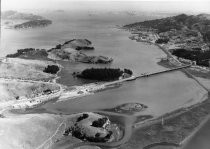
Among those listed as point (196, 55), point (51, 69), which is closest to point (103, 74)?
point (51, 69)

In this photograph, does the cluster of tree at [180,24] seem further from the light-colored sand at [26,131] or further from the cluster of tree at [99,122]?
the light-colored sand at [26,131]

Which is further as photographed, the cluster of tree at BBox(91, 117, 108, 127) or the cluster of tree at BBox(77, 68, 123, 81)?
the cluster of tree at BBox(77, 68, 123, 81)

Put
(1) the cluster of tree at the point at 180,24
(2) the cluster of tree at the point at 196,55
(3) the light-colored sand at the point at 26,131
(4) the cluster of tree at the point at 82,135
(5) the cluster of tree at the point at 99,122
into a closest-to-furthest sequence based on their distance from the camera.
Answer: (3) the light-colored sand at the point at 26,131 → (4) the cluster of tree at the point at 82,135 → (5) the cluster of tree at the point at 99,122 → (2) the cluster of tree at the point at 196,55 → (1) the cluster of tree at the point at 180,24

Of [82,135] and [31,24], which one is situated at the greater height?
[31,24]

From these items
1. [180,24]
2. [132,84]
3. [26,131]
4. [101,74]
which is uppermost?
[180,24]

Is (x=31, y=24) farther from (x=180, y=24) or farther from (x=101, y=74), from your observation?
(x=101, y=74)

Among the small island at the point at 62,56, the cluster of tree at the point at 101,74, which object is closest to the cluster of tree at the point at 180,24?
the small island at the point at 62,56

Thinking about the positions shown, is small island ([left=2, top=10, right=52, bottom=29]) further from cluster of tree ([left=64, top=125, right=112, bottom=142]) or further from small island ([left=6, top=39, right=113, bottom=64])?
cluster of tree ([left=64, top=125, right=112, bottom=142])

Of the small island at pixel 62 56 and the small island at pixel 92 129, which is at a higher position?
the small island at pixel 62 56

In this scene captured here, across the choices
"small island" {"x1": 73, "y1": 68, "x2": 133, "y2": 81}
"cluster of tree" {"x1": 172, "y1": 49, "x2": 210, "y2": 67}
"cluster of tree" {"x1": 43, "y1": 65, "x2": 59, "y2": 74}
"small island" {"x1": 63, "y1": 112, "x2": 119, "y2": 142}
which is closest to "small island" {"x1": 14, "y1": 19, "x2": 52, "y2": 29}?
"cluster of tree" {"x1": 172, "y1": 49, "x2": 210, "y2": 67}

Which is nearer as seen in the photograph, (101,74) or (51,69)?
(101,74)
